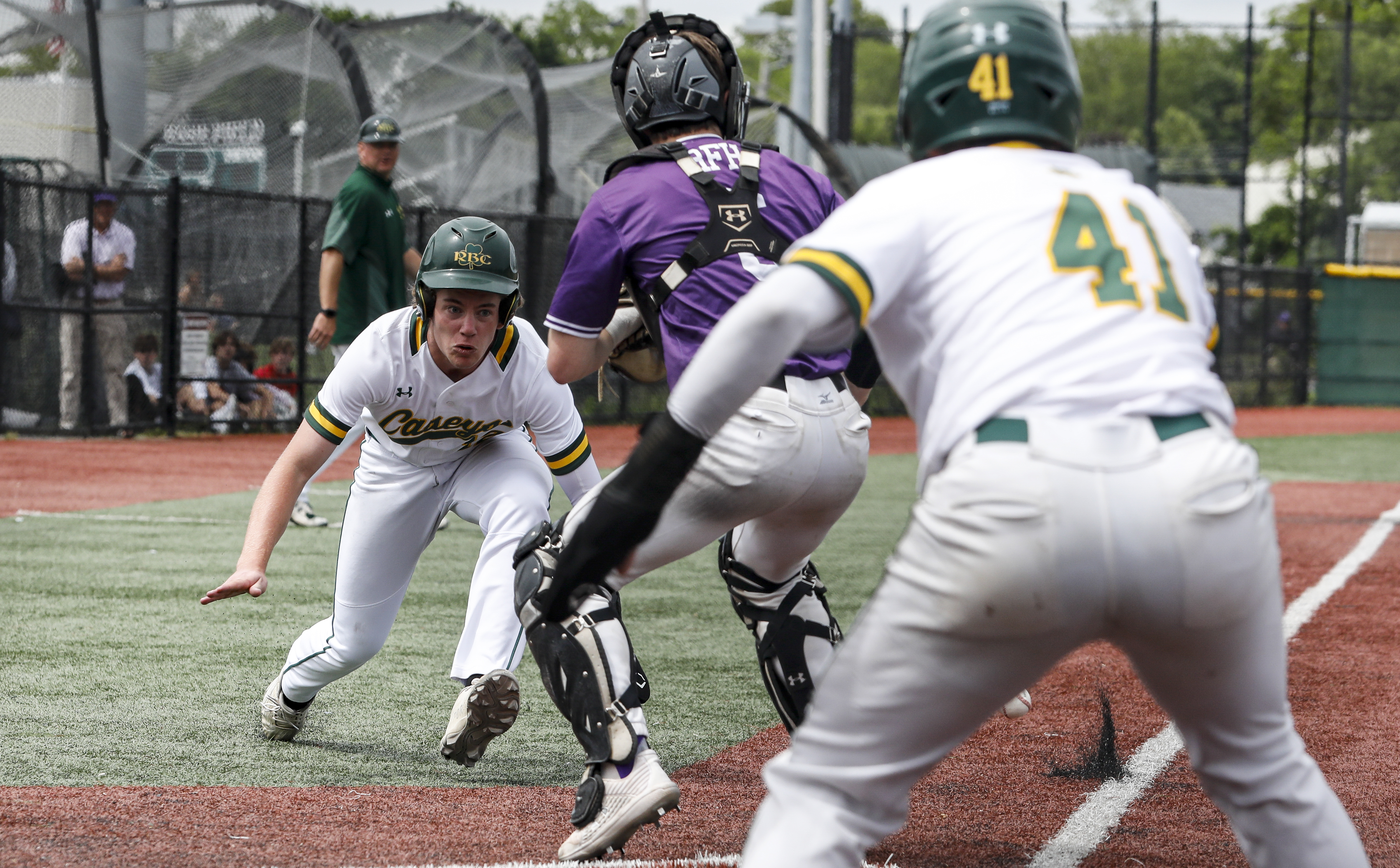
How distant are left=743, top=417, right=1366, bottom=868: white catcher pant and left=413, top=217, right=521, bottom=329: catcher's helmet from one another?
7.77 ft

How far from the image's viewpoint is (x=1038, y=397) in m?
2.22

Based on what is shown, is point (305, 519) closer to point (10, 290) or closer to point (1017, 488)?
point (10, 290)

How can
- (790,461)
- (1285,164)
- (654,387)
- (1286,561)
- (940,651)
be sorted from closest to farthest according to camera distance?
(940,651) < (790,461) < (1286,561) < (654,387) < (1285,164)

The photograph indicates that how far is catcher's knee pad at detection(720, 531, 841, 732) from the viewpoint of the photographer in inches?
157

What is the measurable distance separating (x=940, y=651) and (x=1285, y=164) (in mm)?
56403

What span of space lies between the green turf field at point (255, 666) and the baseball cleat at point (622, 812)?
39.8 inches

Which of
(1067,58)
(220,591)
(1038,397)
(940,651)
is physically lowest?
(220,591)

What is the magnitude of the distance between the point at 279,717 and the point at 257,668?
3.65ft

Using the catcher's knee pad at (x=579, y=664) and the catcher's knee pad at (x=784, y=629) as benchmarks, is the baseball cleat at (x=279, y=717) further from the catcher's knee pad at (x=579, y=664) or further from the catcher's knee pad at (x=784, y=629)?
the catcher's knee pad at (x=784, y=629)

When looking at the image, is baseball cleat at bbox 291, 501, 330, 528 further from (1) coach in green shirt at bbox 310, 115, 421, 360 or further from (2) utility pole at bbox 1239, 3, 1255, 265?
(2) utility pole at bbox 1239, 3, 1255, 265

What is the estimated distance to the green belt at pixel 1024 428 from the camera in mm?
2199

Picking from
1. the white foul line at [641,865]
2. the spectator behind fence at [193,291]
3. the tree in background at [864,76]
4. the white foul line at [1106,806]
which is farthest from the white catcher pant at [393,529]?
the tree in background at [864,76]

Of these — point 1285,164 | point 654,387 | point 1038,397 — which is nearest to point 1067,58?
point 1038,397

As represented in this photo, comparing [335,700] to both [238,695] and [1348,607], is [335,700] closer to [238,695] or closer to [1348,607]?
[238,695]
